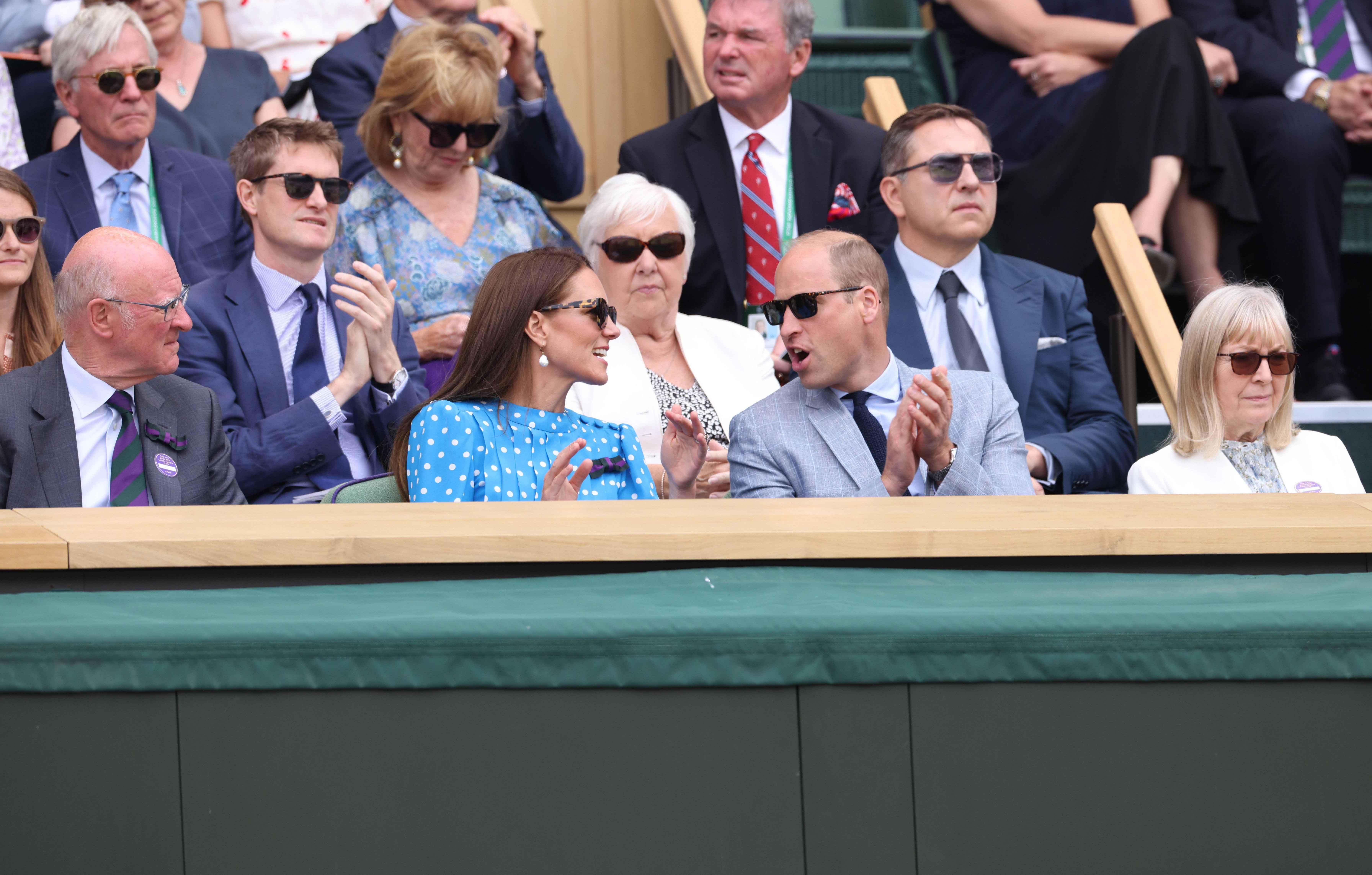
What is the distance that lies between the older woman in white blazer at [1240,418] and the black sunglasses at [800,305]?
2.33 feet

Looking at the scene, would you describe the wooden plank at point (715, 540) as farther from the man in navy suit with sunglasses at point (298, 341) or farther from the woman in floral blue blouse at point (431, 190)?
the woman in floral blue blouse at point (431, 190)

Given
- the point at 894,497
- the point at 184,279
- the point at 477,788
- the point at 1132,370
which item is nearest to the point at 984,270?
the point at 1132,370

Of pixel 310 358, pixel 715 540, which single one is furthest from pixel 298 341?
pixel 715 540

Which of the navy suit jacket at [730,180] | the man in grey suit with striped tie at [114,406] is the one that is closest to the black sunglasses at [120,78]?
the man in grey suit with striped tie at [114,406]

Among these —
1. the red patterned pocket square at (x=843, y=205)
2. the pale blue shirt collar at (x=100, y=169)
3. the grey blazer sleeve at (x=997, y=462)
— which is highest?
the pale blue shirt collar at (x=100, y=169)

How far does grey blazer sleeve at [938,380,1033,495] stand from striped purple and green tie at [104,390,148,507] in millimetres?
1470

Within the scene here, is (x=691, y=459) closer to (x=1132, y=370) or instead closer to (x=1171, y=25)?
(x=1132, y=370)

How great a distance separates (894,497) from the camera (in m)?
1.98

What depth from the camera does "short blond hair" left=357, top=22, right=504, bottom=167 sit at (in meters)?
3.53

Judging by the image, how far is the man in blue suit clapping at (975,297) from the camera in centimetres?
324

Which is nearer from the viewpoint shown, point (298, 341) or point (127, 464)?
point (127, 464)

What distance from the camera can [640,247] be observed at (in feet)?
10.7

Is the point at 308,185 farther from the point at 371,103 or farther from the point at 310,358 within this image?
the point at 371,103

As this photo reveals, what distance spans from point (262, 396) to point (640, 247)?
93 centimetres
